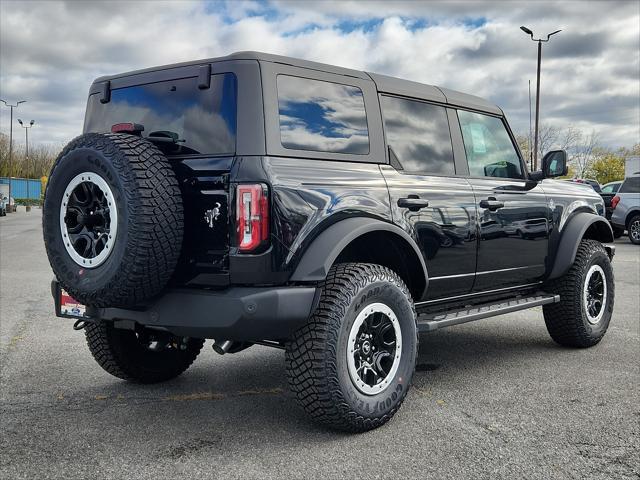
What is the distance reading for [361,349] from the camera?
12.6 feet

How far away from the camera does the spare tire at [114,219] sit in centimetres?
332

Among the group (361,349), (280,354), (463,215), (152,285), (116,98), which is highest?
(116,98)

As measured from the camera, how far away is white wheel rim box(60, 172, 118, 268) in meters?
3.40

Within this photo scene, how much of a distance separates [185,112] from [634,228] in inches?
650

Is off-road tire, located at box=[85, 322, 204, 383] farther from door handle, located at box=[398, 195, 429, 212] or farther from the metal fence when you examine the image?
the metal fence

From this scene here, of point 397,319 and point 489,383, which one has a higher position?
point 397,319

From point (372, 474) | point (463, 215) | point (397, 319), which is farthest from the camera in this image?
point (463, 215)

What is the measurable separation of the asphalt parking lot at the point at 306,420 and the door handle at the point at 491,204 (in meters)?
1.21

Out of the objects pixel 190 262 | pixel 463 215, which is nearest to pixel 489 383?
pixel 463 215

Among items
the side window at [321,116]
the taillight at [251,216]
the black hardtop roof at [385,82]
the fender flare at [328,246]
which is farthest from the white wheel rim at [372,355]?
the black hardtop roof at [385,82]

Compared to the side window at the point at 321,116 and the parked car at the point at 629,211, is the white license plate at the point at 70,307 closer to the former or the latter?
the side window at the point at 321,116

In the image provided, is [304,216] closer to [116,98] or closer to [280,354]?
[116,98]

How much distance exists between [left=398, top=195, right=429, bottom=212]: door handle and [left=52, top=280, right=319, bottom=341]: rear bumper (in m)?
0.93

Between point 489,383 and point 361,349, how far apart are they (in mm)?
1391
